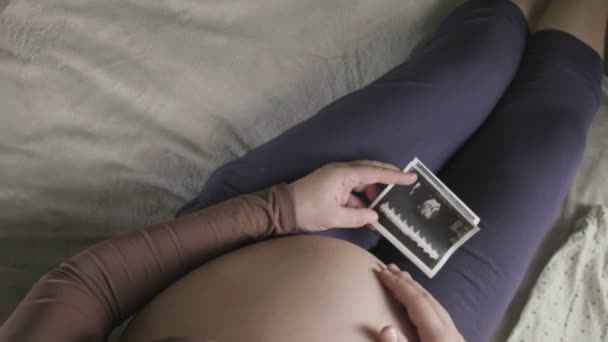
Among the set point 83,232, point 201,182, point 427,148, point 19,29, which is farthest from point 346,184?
point 19,29

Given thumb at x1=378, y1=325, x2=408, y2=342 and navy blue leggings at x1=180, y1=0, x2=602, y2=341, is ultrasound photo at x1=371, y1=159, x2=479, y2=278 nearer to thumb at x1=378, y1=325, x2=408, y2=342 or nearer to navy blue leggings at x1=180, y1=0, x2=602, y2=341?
navy blue leggings at x1=180, y1=0, x2=602, y2=341

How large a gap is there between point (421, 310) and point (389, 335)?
86 millimetres

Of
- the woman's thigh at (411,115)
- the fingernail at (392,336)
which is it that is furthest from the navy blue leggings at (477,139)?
the fingernail at (392,336)

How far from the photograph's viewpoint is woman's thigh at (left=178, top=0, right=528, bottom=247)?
0.92 meters

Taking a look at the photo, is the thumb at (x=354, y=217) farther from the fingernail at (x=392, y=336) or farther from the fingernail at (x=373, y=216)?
the fingernail at (x=392, y=336)

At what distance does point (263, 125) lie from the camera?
1.18 m

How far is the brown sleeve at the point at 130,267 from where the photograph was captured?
662 millimetres

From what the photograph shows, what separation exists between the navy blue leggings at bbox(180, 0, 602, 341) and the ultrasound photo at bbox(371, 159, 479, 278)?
22mm

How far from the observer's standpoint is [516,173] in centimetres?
97

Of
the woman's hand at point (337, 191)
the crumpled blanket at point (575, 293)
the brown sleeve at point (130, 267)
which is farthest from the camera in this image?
the crumpled blanket at point (575, 293)

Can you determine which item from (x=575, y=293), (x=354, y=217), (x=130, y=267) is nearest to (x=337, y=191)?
(x=354, y=217)

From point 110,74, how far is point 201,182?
287 millimetres

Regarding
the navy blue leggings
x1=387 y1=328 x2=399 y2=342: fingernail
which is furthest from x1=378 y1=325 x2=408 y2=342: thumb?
the navy blue leggings

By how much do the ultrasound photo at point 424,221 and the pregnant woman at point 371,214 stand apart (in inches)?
0.9
